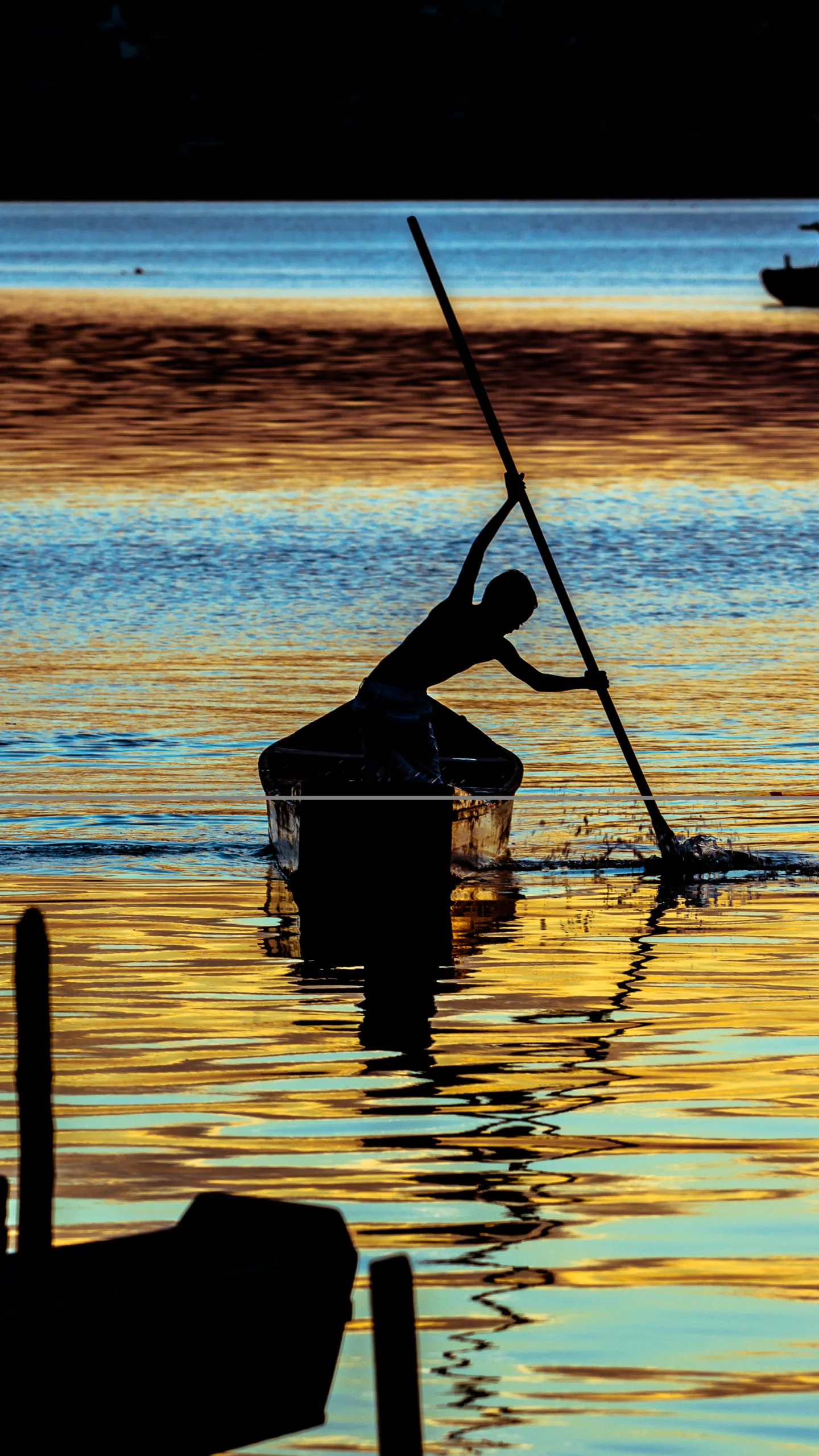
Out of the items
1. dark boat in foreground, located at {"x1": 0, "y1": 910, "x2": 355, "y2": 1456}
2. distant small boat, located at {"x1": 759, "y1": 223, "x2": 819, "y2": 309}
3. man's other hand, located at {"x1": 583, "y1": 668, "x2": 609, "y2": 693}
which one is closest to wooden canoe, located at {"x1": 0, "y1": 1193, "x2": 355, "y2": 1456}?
dark boat in foreground, located at {"x1": 0, "y1": 910, "x2": 355, "y2": 1456}

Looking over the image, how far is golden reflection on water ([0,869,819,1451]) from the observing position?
25.5ft

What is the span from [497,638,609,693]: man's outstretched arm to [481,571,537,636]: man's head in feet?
0.44

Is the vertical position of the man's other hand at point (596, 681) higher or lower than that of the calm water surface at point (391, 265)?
lower

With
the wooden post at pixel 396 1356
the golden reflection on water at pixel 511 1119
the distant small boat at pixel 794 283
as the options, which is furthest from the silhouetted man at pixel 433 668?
the distant small boat at pixel 794 283

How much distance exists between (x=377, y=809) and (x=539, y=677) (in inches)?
43.3

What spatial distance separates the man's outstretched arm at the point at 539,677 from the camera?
12906 mm

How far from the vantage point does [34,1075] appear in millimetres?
6645

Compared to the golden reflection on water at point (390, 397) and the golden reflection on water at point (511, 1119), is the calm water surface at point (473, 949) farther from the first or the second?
the golden reflection on water at point (390, 397)

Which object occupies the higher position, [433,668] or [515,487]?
[515,487]

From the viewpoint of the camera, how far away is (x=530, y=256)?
15575 centimetres

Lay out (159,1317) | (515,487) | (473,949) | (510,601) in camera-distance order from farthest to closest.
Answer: (515,487)
(473,949)
(510,601)
(159,1317)

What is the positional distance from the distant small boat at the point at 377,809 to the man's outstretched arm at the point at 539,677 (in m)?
0.62

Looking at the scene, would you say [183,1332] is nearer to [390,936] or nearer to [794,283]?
[390,936]

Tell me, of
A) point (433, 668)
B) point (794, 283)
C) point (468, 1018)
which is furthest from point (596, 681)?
point (794, 283)
